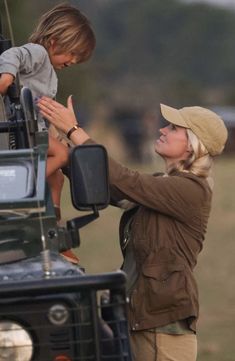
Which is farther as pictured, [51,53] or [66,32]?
[51,53]

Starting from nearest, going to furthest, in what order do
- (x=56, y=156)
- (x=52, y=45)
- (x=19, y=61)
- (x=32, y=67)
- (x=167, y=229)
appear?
(x=56, y=156), (x=167, y=229), (x=19, y=61), (x=32, y=67), (x=52, y=45)

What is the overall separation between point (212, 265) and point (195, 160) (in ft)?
36.1

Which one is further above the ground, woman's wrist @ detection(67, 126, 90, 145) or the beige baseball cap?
woman's wrist @ detection(67, 126, 90, 145)

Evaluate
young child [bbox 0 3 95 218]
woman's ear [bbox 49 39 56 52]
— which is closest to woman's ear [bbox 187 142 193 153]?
young child [bbox 0 3 95 218]

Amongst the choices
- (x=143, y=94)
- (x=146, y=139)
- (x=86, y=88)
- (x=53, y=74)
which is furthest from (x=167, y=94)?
(x=53, y=74)

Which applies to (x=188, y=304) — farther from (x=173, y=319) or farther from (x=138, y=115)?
(x=138, y=115)

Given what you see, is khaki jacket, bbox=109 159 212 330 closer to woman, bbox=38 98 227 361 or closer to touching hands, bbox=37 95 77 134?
woman, bbox=38 98 227 361

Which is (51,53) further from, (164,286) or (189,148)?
(164,286)

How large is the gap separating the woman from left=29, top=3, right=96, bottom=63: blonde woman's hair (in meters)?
0.69

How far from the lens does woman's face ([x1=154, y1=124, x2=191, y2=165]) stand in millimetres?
7070

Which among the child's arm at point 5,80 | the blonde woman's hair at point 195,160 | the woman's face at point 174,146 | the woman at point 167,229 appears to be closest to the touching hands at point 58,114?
the woman at point 167,229

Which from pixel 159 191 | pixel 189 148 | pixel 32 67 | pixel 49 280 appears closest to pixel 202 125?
pixel 189 148

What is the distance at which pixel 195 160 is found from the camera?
7078 mm

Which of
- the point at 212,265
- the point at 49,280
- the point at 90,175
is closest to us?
the point at 49,280
